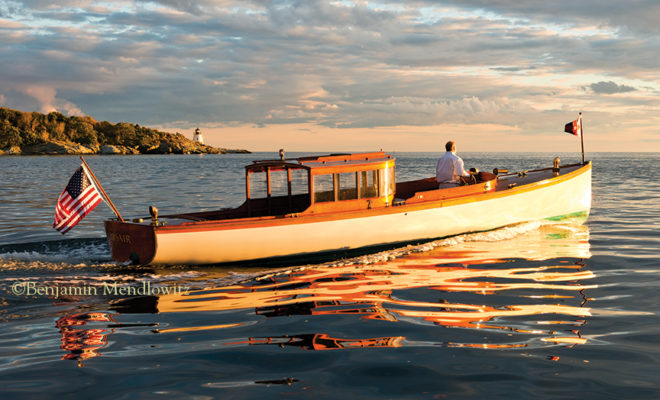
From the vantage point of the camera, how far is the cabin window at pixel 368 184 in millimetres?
13586

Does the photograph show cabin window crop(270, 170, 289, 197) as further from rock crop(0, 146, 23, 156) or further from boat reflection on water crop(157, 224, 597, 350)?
rock crop(0, 146, 23, 156)

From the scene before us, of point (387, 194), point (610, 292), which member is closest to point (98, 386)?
point (610, 292)

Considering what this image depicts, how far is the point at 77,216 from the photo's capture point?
10.9m

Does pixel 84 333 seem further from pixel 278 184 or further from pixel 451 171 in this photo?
pixel 451 171

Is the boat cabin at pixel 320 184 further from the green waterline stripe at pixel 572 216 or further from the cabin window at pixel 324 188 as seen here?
the green waterline stripe at pixel 572 216

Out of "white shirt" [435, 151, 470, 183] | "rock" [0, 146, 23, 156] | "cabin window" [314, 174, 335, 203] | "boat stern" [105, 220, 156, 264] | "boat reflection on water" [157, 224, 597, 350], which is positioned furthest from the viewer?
"rock" [0, 146, 23, 156]

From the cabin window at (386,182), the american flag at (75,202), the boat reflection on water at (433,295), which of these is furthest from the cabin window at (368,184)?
the american flag at (75,202)

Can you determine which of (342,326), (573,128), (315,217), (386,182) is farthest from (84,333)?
(573,128)

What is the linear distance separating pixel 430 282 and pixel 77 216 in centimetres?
739

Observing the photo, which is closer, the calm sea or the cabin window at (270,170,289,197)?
the calm sea

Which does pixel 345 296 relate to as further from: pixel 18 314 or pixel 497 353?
pixel 18 314

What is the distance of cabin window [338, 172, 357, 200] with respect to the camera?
43.6ft

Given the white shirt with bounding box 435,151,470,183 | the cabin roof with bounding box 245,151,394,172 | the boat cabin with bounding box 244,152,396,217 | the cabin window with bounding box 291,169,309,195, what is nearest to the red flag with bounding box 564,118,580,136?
the white shirt with bounding box 435,151,470,183

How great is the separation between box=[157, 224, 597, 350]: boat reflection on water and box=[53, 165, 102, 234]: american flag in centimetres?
318
